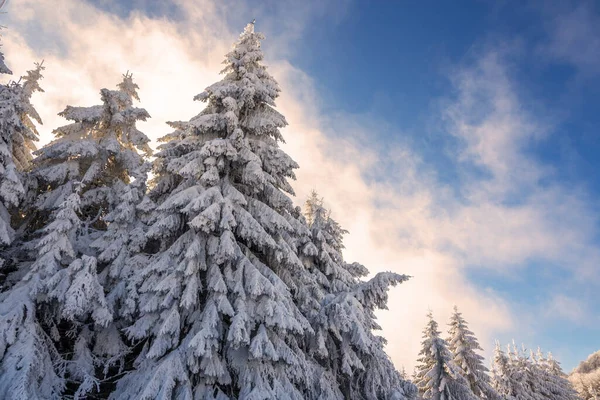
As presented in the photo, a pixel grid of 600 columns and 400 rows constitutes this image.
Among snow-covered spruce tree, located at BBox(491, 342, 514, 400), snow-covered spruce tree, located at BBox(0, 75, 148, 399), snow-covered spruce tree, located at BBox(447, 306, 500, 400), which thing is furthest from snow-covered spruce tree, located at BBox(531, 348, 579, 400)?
snow-covered spruce tree, located at BBox(0, 75, 148, 399)

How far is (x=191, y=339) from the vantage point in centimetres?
877

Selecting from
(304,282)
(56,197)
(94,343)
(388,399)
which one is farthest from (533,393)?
(56,197)

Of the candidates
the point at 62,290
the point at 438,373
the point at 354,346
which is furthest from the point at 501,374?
the point at 62,290

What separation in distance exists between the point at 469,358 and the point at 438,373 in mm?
3964

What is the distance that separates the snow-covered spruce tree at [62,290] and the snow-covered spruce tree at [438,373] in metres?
22.9

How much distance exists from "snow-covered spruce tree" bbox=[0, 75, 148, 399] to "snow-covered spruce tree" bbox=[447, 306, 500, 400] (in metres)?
26.8

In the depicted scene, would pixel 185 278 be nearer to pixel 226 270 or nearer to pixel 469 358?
pixel 226 270

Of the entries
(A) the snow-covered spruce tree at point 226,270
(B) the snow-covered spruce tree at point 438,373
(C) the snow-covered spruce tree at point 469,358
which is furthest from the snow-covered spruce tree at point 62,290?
(C) the snow-covered spruce tree at point 469,358

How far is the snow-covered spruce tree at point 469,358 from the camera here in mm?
26422

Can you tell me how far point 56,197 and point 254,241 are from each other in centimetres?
948

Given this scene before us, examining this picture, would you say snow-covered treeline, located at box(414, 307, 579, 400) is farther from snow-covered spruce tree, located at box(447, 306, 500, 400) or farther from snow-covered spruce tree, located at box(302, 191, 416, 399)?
snow-covered spruce tree, located at box(302, 191, 416, 399)

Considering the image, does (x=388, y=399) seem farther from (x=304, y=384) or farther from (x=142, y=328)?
(x=142, y=328)

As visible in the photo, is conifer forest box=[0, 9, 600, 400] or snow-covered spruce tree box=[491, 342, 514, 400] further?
snow-covered spruce tree box=[491, 342, 514, 400]

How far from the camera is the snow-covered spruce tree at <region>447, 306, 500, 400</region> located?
26422mm
